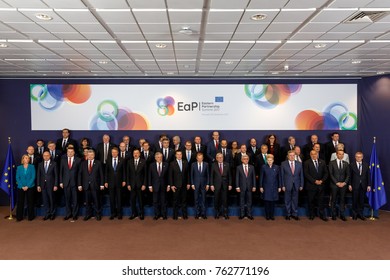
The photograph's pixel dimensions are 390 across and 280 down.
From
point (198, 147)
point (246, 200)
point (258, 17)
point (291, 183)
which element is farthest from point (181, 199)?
point (258, 17)

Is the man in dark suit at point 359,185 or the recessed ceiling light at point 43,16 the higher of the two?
the recessed ceiling light at point 43,16

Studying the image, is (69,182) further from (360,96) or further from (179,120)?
(360,96)

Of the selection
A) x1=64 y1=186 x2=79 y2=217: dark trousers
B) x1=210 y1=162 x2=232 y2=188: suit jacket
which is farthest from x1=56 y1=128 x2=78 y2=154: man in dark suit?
x1=210 y1=162 x2=232 y2=188: suit jacket

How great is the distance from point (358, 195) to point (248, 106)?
4.02m

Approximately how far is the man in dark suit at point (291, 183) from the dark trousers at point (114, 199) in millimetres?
4041

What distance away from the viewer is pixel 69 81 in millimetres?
10180

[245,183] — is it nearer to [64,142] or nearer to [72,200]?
[72,200]

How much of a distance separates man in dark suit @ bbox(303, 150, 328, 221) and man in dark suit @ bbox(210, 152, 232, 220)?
75.8 inches

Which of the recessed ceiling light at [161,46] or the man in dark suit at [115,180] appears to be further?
the man in dark suit at [115,180]

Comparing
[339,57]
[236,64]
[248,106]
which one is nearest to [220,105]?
[248,106]

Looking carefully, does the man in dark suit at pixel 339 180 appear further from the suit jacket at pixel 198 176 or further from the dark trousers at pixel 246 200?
the suit jacket at pixel 198 176

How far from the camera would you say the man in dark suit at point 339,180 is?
26.1 feet

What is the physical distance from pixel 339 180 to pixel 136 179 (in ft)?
16.2

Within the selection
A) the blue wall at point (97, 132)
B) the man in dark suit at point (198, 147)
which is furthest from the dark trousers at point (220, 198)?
the blue wall at point (97, 132)
